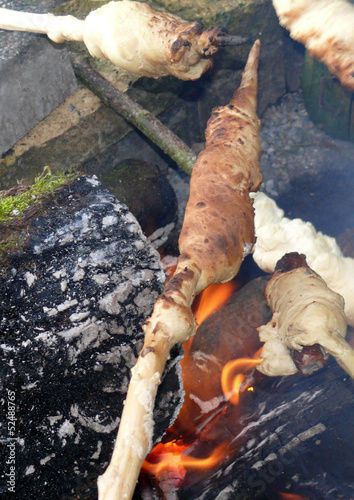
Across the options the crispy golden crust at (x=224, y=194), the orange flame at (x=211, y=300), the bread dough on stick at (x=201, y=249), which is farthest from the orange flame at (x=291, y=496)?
the orange flame at (x=211, y=300)

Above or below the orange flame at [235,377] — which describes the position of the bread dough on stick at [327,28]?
above

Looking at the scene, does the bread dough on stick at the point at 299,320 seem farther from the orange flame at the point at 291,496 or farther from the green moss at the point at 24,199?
the green moss at the point at 24,199

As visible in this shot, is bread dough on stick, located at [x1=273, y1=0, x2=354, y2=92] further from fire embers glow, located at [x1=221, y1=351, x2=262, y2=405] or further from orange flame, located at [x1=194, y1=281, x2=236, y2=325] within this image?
fire embers glow, located at [x1=221, y1=351, x2=262, y2=405]

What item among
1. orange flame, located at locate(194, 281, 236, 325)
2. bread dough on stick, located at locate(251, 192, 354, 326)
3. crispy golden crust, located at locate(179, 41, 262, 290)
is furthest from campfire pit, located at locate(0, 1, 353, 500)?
crispy golden crust, located at locate(179, 41, 262, 290)

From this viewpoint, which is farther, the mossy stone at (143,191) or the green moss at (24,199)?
the mossy stone at (143,191)

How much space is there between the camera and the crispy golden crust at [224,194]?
2646 millimetres

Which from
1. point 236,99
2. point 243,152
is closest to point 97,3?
point 236,99

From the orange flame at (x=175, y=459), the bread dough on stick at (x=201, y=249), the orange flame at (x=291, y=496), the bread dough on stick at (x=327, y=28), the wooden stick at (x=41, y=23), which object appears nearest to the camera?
the bread dough on stick at (x=201, y=249)

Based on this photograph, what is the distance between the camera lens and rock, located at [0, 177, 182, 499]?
2016 millimetres

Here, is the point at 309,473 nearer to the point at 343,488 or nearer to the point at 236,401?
the point at 343,488

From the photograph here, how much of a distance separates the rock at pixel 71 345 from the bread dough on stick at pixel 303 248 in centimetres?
160

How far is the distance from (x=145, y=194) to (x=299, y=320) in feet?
8.63

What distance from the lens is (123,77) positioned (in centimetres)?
499

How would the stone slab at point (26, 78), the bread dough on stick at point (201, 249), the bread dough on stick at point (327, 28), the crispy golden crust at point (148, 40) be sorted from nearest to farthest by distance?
the bread dough on stick at point (201, 249)
the bread dough on stick at point (327, 28)
the crispy golden crust at point (148, 40)
the stone slab at point (26, 78)
